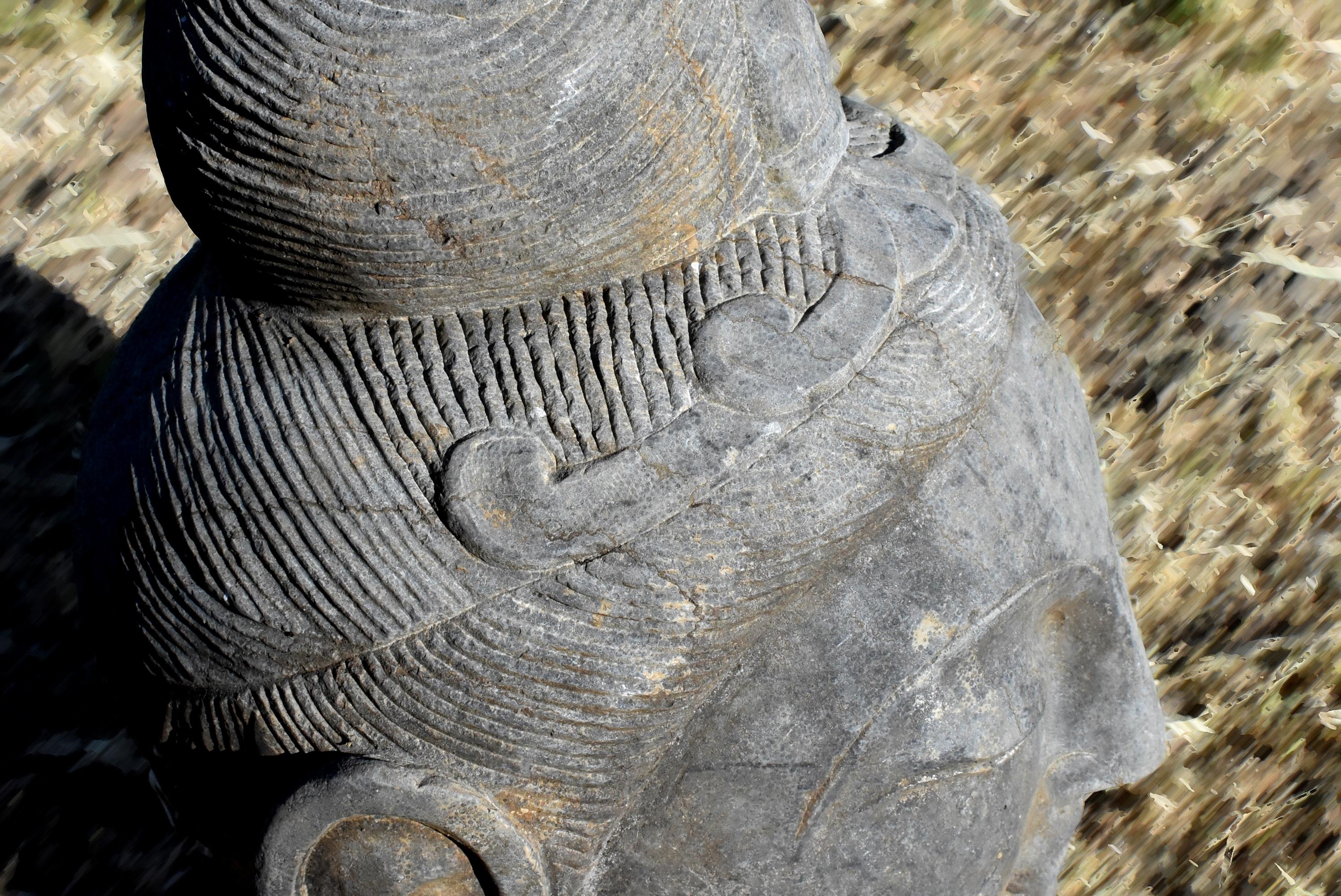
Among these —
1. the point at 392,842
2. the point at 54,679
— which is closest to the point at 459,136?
the point at 392,842

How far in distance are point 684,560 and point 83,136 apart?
3354mm

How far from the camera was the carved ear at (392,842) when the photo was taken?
1907mm

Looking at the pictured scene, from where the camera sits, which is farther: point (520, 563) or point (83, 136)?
point (83, 136)

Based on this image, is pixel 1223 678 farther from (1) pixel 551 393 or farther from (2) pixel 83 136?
(2) pixel 83 136

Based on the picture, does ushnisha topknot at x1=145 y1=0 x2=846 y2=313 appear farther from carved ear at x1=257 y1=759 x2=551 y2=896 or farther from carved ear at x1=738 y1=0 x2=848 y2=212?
carved ear at x1=257 y1=759 x2=551 y2=896

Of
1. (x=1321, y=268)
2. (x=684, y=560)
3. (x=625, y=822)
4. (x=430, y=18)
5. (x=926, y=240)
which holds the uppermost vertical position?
(x=430, y=18)

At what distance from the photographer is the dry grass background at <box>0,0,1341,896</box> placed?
360 centimetres

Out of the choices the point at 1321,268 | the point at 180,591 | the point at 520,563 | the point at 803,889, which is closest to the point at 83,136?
the point at 180,591

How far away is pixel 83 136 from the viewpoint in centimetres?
439

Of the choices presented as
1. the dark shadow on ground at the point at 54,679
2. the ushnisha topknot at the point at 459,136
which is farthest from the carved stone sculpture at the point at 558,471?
the dark shadow on ground at the point at 54,679

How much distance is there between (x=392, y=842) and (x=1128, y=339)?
2.83 m

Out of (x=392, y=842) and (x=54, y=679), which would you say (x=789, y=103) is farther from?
(x=54, y=679)

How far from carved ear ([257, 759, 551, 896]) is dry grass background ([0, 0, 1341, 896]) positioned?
5.69ft

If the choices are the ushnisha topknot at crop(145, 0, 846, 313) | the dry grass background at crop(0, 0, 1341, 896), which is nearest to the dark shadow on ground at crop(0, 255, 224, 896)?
the dry grass background at crop(0, 0, 1341, 896)
